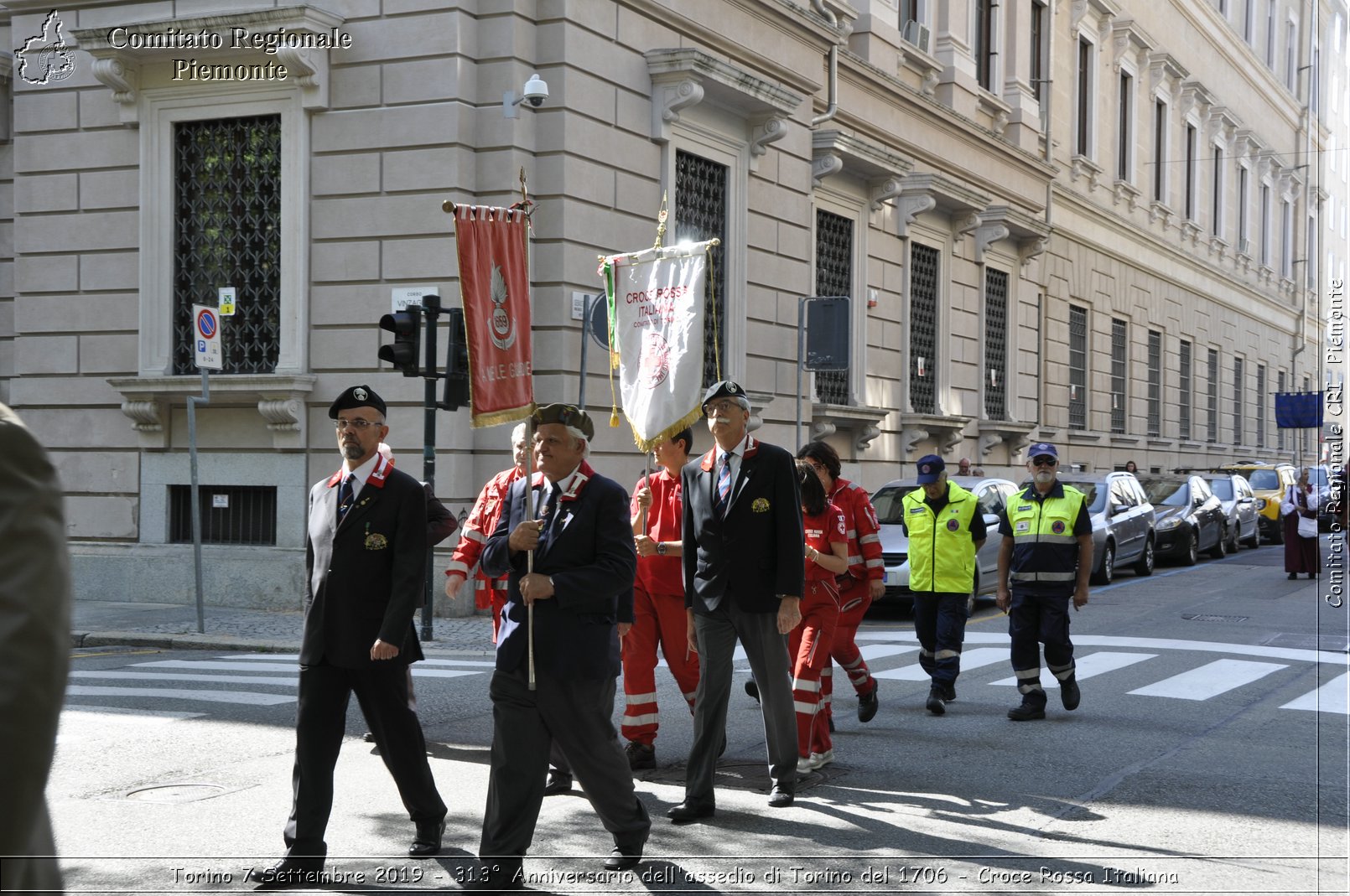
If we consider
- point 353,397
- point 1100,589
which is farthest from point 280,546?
point 1100,589

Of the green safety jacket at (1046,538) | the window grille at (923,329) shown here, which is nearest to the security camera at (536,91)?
the green safety jacket at (1046,538)

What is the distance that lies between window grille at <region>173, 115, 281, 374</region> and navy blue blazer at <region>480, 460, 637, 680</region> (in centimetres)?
1089

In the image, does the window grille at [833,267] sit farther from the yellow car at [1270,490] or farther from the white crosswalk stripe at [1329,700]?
the yellow car at [1270,490]

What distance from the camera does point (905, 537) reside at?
53.6 feet

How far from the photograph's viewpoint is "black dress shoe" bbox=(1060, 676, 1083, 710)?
376 inches

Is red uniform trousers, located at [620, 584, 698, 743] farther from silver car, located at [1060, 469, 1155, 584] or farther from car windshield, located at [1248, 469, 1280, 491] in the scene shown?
car windshield, located at [1248, 469, 1280, 491]

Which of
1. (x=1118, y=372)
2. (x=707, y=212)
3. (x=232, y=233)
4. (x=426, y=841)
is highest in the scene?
(x=707, y=212)

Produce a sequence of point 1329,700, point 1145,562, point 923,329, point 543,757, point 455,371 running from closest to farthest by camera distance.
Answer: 1. point 543,757
2. point 1329,700
3. point 455,371
4. point 1145,562
5. point 923,329

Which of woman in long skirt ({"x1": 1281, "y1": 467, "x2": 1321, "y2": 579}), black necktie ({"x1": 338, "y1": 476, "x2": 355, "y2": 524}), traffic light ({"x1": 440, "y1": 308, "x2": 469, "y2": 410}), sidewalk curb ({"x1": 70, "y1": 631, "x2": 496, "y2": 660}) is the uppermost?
traffic light ({"x1": 440, "y1": 308, "x2": 469, "y2": 410})

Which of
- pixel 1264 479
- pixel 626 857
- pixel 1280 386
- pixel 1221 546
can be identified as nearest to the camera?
pixel 626 857

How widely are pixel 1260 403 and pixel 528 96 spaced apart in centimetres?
4379

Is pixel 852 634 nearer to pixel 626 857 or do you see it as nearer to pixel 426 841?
pixel 626 857

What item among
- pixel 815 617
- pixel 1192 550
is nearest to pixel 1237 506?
pixel 1192 550

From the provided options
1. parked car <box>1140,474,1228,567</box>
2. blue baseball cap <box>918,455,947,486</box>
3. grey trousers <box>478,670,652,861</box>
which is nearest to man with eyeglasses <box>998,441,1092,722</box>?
blue baseball cap <box>918,455,947,486</box>
